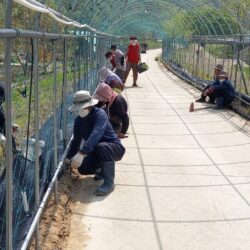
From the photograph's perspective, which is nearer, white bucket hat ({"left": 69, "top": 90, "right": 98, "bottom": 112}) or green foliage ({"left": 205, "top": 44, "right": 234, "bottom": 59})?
white bucket hat ({"left": 69, "top": 90, "right": 98, "bottom": 112})

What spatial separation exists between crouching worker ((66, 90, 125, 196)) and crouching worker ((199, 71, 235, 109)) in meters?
6.14

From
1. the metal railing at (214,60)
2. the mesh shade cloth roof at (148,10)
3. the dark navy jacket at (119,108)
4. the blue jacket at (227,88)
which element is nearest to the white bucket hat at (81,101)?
the dark navy jacket at (119,108)

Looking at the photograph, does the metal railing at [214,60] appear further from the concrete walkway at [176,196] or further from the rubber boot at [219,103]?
the concrete walkway at [176,196]

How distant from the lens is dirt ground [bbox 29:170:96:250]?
4.11m

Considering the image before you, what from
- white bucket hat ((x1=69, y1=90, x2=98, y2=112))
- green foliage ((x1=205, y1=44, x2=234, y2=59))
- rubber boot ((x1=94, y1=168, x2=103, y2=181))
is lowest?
rubber boot ((x1=94, y1=168, x2=103, y2=181))

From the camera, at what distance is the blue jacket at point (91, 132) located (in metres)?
5.14

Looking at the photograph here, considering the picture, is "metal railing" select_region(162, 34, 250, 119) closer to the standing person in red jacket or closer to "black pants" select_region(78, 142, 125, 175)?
the standing person in red jacket

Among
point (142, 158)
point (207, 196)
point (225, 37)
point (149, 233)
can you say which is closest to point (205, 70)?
point (225, 37)

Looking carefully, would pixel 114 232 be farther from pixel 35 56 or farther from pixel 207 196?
pixel 35 56

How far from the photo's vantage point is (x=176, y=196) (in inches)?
209

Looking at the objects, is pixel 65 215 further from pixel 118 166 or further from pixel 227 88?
pixel 227 88

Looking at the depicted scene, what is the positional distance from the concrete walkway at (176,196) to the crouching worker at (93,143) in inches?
11.5

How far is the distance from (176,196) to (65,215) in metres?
1.35

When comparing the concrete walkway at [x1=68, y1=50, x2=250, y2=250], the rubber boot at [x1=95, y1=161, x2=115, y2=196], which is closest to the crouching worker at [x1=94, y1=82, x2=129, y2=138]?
the concrete walkway at [x1=68, y1=50, x2=250, y2=250]
